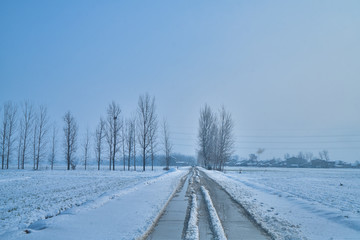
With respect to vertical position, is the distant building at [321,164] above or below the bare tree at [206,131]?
below

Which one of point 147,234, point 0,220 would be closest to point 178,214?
point 147,234

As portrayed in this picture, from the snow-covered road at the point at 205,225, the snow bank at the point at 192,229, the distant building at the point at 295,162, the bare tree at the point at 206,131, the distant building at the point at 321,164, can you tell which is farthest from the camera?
the distant building at the point at 295,162

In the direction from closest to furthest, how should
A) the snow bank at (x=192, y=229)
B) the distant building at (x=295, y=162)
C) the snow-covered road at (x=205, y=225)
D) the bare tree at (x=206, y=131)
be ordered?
the snow bank at (x=192, y=229), the snow-covered road at (x=205, y=225), the bare tree at (x=206, y=131), the distant building at (x=295, y=162)

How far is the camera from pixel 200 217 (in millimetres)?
7723

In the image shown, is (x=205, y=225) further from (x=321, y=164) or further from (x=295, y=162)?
(x=295, y=162)

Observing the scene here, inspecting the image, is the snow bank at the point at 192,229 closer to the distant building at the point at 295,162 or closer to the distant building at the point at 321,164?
the distant building at the point at 321,164

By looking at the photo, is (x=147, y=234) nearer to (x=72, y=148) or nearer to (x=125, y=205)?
(x=125, y=205)

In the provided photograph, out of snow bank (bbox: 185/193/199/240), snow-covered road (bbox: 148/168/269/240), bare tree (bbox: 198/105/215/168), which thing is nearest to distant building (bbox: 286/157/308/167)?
bare tree (bbox: 198/105/215/168)

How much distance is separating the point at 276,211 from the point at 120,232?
606 cm

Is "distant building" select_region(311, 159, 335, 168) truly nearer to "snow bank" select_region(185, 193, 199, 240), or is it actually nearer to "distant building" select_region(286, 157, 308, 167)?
"distant building" select_region(286, 157, 308, 167)

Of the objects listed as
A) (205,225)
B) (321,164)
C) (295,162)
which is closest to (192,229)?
(205,225)

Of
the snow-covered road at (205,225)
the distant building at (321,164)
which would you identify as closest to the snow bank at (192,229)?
the snow-covered road at (205,225)

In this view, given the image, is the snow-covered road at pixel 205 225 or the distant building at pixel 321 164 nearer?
the snow-covered road at pixel 205 225

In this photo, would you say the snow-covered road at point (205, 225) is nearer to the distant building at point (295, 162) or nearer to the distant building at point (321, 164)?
the distant building at point (321, 164)
